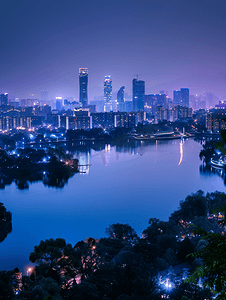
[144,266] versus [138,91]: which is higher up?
[138,91]

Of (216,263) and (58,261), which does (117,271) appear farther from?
(216,263)

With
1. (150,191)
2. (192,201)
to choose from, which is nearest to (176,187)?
(150,191)

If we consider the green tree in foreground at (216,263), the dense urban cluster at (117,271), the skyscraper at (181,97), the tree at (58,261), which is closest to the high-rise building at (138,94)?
the skyscraper at (181,97)

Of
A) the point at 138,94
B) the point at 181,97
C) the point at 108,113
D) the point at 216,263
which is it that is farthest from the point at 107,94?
the point at 216,263

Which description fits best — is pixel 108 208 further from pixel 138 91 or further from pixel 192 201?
pixel 138 91

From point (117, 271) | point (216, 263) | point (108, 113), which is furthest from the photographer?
point (108, 113)

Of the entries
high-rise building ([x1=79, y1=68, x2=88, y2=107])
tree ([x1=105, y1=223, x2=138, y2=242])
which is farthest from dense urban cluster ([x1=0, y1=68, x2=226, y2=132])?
tree ([x1=105, y1=223, x2=138, y2=242])
